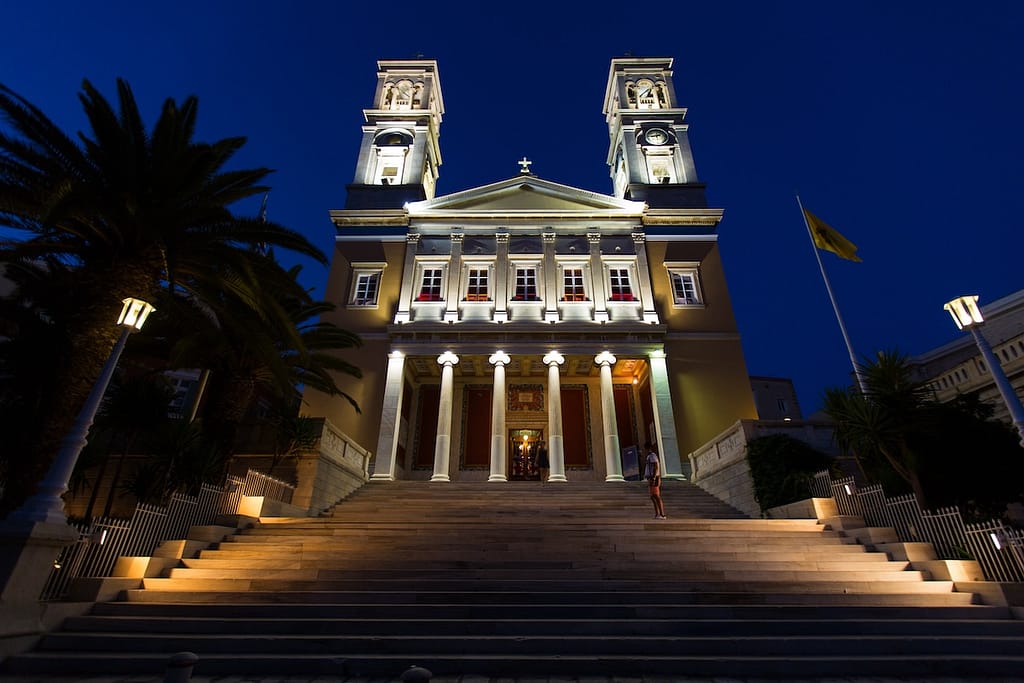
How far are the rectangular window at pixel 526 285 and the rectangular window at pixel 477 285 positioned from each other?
4.43 feet

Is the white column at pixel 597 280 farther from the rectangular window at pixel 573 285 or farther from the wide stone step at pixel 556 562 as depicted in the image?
the wide stone step at pixel 556 562

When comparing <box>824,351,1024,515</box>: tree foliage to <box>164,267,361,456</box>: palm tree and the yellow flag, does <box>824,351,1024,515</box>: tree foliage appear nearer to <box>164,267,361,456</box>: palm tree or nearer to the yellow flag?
the yellow flag

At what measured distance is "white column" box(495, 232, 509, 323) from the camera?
20.0 m

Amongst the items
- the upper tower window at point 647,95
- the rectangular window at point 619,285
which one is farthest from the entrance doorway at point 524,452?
the upper tower window at point 647,95

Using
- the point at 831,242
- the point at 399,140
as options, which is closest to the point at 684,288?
the point at 831,242

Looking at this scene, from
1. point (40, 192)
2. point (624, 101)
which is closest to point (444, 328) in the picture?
point (40, 192)

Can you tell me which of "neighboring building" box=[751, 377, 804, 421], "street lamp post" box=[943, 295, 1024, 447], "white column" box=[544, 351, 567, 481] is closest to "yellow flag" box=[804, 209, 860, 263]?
"street lamp post" box=[943, 295, 1024, 447]

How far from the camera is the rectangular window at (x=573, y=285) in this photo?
2088 centimetres

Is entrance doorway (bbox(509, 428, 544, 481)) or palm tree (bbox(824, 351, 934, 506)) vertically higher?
entrance doorway (bbox(509, 428, 544, 481))

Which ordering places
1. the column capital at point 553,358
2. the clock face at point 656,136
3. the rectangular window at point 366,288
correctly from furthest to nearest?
the clock face at point 656,136, the rectangular window at point 366,288, the column capital at point 553,358

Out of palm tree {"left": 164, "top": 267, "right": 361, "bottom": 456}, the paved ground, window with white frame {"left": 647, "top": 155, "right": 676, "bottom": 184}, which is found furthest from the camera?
window with white frame {"left": 647, "top": 155, "right": 676, "bottom": 184}

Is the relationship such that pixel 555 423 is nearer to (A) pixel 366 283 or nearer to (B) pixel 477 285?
(B) pixel 477 285

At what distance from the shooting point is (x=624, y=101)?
95.9ft

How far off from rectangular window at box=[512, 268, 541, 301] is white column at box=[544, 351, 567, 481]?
10.2ft
